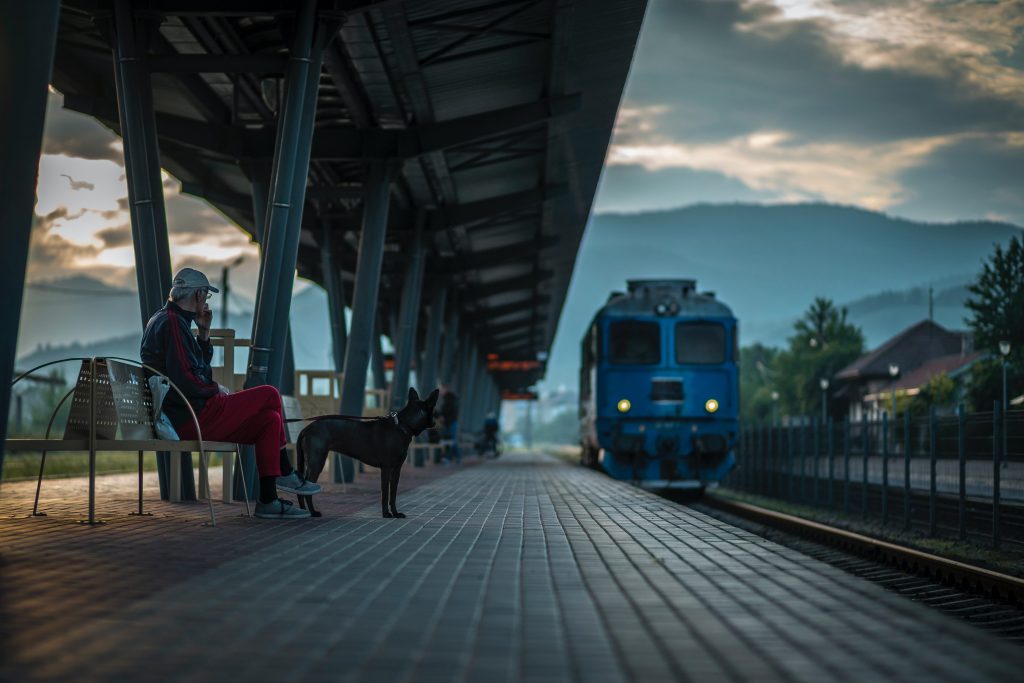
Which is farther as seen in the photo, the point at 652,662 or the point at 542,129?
the point at 542,129

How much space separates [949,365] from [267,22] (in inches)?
3013

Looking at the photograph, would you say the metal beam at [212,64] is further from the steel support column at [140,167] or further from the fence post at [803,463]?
the fence post at [803,463]

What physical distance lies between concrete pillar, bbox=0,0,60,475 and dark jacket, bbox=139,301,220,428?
176 cm

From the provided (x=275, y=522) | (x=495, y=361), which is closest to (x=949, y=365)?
(x=495, y=361)

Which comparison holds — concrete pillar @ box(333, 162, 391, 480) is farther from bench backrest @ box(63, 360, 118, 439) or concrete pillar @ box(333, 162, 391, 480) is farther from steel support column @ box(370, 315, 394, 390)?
steel support column @ box(370, 315, 394, 390)

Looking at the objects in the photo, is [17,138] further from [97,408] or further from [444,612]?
[444,612]

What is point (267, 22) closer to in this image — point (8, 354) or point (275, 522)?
point (275, 522)

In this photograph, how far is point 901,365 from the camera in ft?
326

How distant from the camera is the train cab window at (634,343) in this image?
79.2ft

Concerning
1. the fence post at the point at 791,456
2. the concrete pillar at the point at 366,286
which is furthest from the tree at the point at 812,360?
the concrete pillar at the point at 366,286

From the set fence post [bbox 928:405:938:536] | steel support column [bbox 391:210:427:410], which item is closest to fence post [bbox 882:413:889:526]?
fence post [bbox 928:405:938:536]

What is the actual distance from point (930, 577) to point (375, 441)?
535cm

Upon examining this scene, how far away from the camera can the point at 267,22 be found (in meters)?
16.7

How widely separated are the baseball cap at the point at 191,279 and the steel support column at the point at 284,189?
11.7 feet
